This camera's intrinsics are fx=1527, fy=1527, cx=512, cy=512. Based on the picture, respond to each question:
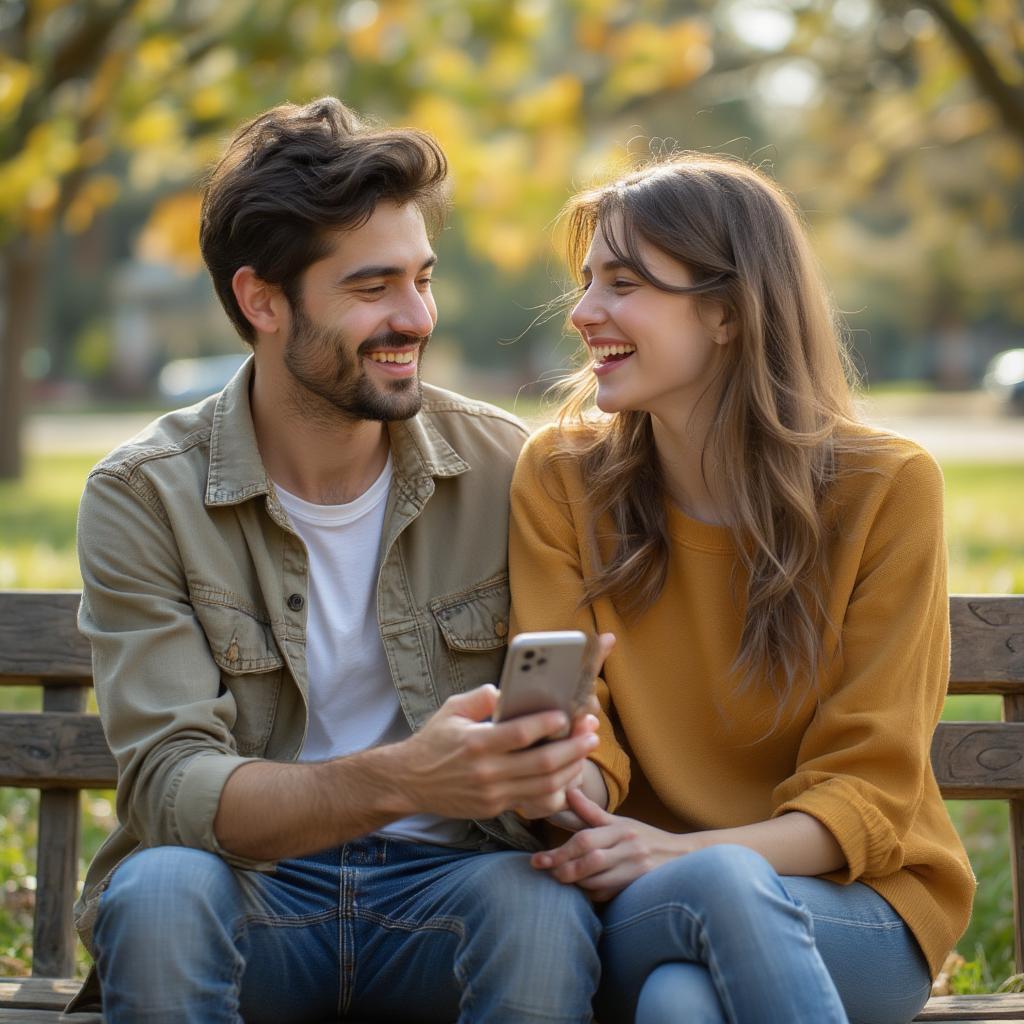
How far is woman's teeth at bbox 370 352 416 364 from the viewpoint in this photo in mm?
3277

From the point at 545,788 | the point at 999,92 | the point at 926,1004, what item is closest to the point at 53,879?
the point at 545,788

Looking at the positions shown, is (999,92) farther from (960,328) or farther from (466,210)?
(960,328)

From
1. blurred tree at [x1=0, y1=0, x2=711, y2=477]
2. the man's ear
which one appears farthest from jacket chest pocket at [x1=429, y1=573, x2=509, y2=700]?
blurred tree at [x1=0, y1=0, x2=711, y2=477]

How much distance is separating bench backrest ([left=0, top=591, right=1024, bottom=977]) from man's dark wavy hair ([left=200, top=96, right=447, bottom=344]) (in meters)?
0.92

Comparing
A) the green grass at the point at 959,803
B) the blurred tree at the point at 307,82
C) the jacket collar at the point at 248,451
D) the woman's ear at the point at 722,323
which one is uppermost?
the blurred tree at the point at 307,82

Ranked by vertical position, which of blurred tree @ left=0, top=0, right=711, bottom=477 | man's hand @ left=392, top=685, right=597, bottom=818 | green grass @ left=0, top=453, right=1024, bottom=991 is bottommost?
green grass @ left=0, top=453, right=1024, bottom=991

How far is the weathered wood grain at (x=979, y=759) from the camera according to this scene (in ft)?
11.2

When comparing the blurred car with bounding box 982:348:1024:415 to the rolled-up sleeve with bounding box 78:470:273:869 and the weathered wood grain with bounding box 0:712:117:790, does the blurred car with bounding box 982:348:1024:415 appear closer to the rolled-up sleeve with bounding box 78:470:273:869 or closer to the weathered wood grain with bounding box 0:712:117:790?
the weathered wood grain with bounding box 0:712:117:790

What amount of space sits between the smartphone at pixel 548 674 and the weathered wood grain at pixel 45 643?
1.35 meters

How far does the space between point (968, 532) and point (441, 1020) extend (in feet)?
25.6

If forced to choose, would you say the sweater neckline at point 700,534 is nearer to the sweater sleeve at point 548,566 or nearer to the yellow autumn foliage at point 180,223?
the sweater sleeve at point 548,566

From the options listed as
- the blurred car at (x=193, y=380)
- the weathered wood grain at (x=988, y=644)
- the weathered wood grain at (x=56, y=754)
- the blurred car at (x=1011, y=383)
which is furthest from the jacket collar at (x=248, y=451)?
the blurred car at (x=193, y=380)

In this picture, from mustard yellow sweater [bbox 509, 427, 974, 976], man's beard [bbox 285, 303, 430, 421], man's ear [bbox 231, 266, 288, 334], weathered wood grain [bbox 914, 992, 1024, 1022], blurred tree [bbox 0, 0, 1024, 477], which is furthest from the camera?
blurred tree [bbox 0, 0, 1024, 477]

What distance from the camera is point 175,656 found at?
295 cm
